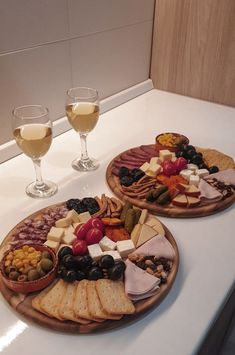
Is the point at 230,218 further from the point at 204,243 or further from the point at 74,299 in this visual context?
the point at 74,299

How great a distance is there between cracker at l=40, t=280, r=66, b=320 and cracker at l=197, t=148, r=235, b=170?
0.51 m

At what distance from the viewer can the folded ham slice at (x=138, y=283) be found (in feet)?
1.94

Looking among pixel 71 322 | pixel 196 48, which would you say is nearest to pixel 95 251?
pixel 71 322

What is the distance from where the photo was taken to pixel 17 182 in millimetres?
924

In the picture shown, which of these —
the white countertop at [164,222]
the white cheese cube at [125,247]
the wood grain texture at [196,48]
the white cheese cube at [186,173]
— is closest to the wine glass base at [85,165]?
the white countertop at [164,222]

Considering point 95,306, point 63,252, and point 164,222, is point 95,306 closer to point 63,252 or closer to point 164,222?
point 63,252

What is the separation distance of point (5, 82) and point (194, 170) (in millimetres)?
519

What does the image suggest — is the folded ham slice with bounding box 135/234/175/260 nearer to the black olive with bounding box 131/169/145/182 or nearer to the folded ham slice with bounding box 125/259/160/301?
the folded ham slice with bounding box 125/259/160/301

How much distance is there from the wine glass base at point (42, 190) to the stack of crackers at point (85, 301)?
299mm

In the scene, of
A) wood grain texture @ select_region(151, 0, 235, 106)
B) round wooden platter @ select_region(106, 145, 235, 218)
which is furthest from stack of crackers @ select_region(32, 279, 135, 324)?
wood grain texture @ select_region(151, 0, 235, 106)

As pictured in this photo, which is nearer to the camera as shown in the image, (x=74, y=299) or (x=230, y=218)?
(x=74, y=299)

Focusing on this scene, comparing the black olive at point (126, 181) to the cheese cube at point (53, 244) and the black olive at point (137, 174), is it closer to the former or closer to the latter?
the black olive at point (137, 174)

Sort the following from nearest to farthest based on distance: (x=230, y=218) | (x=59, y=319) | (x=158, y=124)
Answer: (x=59, y=319) → (x=230, y=218) → (x=158, y=124)

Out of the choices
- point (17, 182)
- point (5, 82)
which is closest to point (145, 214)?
point (17, 182)
